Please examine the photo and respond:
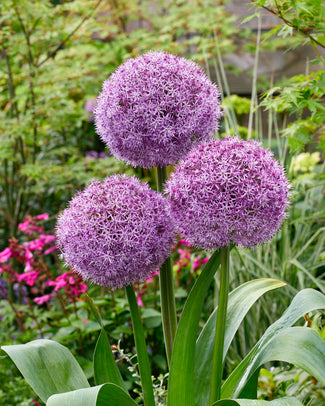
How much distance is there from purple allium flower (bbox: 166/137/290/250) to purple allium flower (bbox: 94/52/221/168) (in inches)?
5.2

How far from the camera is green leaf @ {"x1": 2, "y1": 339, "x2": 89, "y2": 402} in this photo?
1.51 meters

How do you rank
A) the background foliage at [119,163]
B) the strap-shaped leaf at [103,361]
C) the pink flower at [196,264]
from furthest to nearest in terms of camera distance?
the pink flower at [196,264], the background foliage at [119,163], the strap-shaped leaf at [103,361]

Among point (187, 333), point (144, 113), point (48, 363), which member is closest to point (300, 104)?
point (144, 113)

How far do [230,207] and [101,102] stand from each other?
576mm

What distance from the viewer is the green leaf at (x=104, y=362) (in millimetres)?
1684

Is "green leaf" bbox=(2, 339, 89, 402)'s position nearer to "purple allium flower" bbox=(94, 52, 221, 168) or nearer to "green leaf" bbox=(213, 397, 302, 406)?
"green leaf" bbox=(213, 397, 302, 406)

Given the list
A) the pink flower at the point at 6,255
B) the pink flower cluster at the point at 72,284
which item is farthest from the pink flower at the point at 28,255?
the pink flower cluster at the point at 72,284

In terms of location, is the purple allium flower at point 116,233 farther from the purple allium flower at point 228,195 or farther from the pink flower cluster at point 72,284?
the pink flower cluster at point 72,284

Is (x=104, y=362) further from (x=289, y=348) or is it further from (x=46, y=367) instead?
(x=289, y=348)

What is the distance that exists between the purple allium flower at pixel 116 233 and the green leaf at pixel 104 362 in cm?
31

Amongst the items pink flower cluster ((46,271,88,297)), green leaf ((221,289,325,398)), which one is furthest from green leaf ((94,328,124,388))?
pink flower cluster ((46,271,88,297))

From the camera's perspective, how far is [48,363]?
1.59 meters

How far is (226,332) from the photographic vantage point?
1697 mm

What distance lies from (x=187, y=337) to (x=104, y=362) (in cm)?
37
